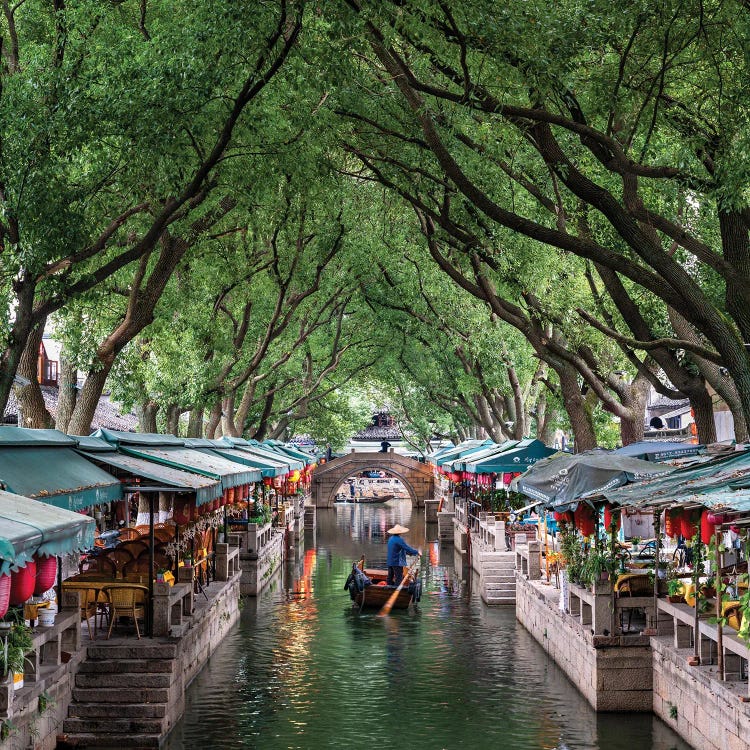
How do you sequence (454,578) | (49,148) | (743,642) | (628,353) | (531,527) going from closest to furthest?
1. (743,642)
2. (49,148)
3. (628,353)
4. (531,527)
5. (454,578)

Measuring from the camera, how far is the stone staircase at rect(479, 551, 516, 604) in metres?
23.7

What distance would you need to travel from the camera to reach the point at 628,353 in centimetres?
1764

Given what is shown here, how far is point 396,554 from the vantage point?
77.0 ft

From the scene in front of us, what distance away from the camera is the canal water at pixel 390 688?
12438mm

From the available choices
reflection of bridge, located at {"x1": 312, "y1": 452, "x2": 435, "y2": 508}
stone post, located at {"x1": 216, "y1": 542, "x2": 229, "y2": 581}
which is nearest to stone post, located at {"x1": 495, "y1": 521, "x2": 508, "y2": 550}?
stone post, located at {"x1": 216, "y1": 542, "x2": 229, "y2": 581}

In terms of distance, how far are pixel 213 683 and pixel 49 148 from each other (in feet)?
26.4

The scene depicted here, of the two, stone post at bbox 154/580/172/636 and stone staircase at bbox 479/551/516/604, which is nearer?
stone post at bbox 154/580/172/636

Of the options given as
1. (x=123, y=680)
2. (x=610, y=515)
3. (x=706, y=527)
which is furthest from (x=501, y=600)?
(x=706, y=527)

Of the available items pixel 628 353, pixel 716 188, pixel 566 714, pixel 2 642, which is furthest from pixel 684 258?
pixel 2 642

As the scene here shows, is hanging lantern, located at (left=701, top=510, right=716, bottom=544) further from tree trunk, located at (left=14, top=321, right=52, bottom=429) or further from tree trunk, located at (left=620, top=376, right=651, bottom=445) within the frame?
tree trunk, located at (left=14, top=321, right=52, bottom=429)

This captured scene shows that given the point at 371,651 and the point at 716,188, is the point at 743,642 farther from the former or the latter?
the point at 371,651

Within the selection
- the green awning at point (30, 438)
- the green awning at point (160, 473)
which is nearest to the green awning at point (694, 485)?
the green awning at point (160, 473)

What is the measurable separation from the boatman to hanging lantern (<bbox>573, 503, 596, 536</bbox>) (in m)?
8.28

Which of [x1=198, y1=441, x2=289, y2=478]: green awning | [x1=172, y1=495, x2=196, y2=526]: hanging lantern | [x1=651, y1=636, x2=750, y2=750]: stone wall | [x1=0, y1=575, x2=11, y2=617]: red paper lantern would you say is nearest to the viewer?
[x1=0, y1=575, x2=11, y2=617]: red paper lantern
